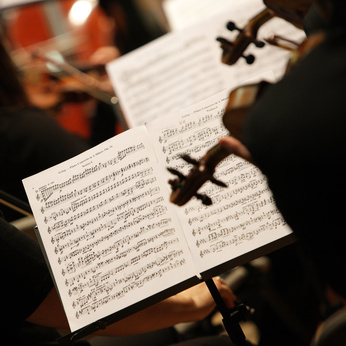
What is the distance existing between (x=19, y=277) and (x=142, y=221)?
0.89ft

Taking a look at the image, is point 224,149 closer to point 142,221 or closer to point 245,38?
point 142,221

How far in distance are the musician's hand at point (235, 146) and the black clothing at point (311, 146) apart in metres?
0.14

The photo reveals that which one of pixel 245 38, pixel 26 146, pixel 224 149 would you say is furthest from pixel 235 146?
pixel 26 146

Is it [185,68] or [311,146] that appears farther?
[185,68]

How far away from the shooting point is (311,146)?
486 millimetres

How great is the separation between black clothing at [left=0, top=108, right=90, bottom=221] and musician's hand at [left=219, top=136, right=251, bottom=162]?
835mm

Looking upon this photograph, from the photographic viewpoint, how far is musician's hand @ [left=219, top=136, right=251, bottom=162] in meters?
0.67

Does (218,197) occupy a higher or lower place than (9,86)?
lower

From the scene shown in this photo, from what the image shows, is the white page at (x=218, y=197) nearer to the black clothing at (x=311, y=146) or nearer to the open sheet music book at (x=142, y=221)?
the open sheet music book at (x=142, y=221)

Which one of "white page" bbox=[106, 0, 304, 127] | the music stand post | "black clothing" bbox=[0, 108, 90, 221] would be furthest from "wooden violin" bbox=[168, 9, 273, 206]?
"white page" bbox=[106, 0, 304, 127]

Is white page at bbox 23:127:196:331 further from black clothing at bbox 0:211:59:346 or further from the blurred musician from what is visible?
the blurred musician

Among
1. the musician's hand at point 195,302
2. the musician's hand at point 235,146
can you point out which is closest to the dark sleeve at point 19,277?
the musician's hand at point 195,302

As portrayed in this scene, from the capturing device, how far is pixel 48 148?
4.59 ft

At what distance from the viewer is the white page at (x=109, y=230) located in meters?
0.94
